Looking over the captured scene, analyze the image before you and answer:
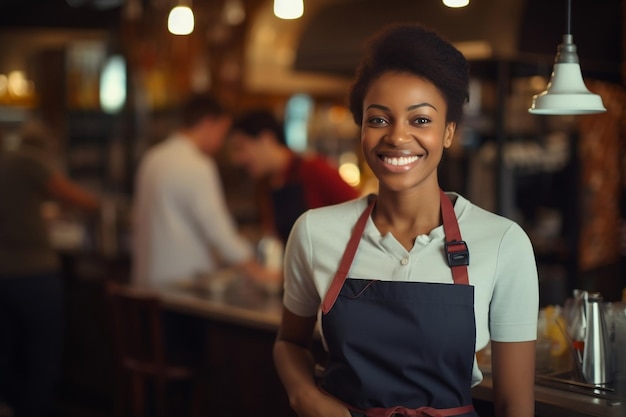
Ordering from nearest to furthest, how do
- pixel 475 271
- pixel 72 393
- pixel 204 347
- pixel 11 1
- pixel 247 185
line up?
pixel 475 271
pixel 204 347
pixel 72 393
pixel 247 185
pixel 11 1

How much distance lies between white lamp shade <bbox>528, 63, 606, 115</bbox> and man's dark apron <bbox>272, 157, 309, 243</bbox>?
2.35 m

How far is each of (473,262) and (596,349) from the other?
603 millimetres

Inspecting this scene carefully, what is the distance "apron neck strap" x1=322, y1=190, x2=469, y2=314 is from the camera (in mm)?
2061

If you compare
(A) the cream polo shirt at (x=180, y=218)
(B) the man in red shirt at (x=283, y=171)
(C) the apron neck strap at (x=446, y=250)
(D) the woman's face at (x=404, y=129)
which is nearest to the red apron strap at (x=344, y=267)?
(C) the apron neck strap at (x=446, y=250)

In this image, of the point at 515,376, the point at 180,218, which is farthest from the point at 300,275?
the point at 180,218

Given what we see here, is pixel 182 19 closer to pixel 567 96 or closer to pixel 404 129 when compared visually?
pixel 567 96

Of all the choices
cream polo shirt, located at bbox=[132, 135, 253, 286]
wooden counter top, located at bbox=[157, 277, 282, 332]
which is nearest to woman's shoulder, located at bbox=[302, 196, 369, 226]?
wooden counter top, located at bbox=[157, 277, 282, 332]

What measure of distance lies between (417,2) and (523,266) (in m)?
3.36

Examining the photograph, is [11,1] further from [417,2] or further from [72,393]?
[417,2]

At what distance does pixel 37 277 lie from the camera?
5086mm

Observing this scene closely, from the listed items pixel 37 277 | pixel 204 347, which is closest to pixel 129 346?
pixel 204 347

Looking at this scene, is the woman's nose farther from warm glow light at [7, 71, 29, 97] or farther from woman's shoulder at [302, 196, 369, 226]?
warm glow light at [7, 71, 29, 97]

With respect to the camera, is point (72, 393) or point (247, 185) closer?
point (72, 393)

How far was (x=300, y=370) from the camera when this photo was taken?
7.53ft
